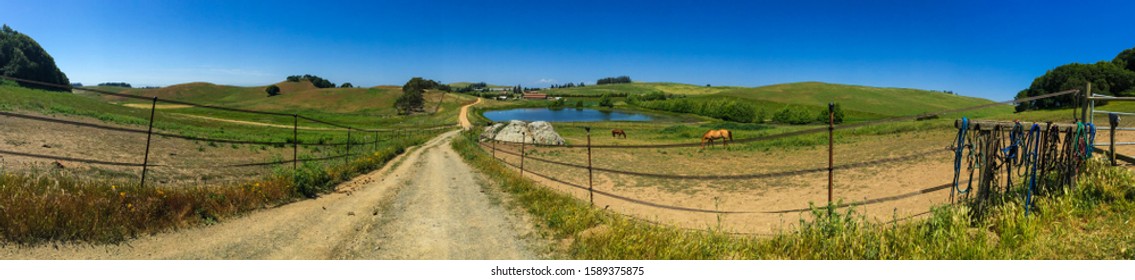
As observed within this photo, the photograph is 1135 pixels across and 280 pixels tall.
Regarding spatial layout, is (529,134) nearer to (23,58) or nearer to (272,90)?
(23,58)

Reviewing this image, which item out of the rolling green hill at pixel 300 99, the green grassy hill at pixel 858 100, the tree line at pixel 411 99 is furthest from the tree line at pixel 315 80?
the green grassy hill at pixel 858 100

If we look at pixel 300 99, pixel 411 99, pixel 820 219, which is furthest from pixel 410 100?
pixel 820 219

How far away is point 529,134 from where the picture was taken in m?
30.7

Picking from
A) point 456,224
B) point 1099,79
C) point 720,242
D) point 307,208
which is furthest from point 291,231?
point 1099,79

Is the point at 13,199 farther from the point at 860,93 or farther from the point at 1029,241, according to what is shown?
the point at 860,93

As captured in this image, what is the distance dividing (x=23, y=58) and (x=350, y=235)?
7703 cm

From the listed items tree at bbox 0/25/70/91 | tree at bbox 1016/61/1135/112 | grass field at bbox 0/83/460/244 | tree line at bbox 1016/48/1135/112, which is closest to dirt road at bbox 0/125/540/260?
grass field at bbox 0/83/460/244

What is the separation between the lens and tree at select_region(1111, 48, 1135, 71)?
156 ft

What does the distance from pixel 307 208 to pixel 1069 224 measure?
10.3m

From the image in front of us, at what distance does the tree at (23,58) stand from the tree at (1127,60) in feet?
392

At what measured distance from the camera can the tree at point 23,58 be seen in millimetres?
49094

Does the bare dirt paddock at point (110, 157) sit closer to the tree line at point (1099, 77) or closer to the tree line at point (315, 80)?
Result: the tree line at point (1099, 77)

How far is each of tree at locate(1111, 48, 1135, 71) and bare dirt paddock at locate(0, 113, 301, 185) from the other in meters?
79.5

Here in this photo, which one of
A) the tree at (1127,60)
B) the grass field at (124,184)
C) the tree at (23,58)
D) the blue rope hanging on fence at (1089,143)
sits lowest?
the grass field at (124,184)
